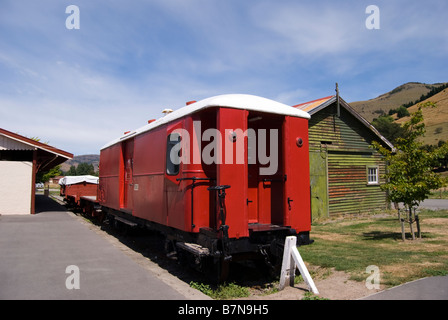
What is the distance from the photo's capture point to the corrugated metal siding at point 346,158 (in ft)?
52.4

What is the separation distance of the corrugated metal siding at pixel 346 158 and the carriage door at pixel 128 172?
843 cm

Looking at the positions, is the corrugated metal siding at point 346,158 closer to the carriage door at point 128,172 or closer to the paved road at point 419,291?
the carriage door at point 128,172

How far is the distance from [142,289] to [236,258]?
1602 millimetres

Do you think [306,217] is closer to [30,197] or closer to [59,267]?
[59,267]

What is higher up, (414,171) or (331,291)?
(414,171)

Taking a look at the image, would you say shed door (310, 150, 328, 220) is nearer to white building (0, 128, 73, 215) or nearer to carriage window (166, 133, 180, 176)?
carriage window (166, 133, 180, 176)

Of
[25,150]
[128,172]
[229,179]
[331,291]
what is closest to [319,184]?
[128,172]

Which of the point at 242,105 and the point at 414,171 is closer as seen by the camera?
the point at 242,105

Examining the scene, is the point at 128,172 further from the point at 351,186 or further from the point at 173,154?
the point at 351,186

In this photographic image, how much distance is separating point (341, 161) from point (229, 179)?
1239 centimetres

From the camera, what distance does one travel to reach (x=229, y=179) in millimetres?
5535

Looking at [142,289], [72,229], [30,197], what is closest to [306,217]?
[142,289]

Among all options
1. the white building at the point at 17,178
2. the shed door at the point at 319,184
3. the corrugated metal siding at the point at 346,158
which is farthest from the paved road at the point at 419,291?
the white building at the point at 17,178

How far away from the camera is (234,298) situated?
5477mm
